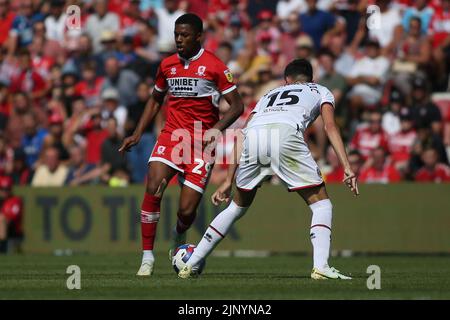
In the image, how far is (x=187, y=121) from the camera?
13031 mm

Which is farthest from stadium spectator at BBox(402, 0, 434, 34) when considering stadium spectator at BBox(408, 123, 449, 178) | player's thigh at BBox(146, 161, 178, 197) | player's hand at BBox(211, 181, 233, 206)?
player's hand at BBox(211, 181, 233, 206)

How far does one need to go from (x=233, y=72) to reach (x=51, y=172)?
403cm

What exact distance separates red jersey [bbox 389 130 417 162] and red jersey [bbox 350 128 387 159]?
7.8 inches

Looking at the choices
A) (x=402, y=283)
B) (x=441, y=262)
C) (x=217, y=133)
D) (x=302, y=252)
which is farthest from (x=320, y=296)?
(x=302, y=252)

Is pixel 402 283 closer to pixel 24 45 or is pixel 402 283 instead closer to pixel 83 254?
pixel 83 254

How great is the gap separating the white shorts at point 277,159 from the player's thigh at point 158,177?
141cm

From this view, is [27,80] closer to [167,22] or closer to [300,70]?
[167,22]

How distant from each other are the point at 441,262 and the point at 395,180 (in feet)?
13.5

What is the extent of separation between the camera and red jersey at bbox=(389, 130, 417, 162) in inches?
822

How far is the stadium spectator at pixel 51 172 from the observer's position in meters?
22.7

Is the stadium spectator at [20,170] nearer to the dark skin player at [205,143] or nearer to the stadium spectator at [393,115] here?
the stadium spectator at [393,115]

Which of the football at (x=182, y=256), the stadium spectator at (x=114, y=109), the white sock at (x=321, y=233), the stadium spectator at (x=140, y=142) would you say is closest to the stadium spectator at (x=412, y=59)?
the stadium spectator at (x=140, y=142)

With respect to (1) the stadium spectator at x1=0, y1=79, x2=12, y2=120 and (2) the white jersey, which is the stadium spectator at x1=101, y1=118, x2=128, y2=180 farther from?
(2) the white jersey

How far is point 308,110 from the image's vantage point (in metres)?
11.5
